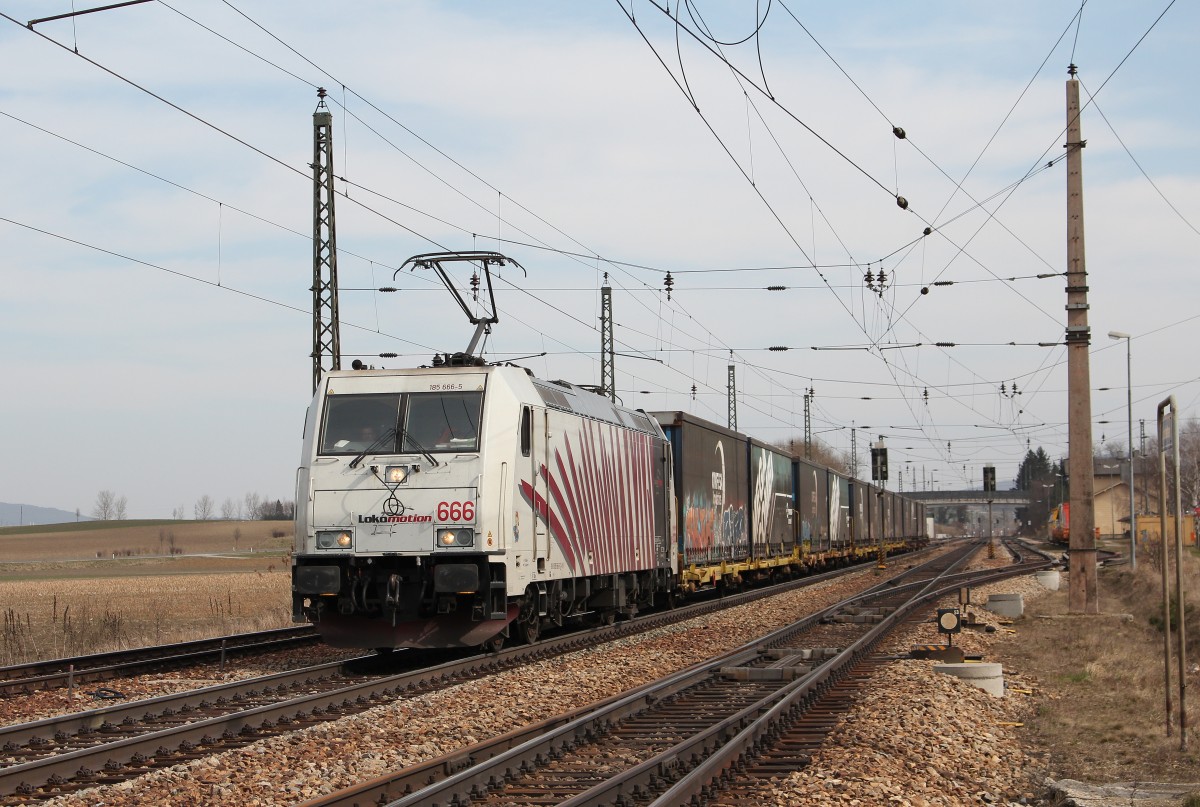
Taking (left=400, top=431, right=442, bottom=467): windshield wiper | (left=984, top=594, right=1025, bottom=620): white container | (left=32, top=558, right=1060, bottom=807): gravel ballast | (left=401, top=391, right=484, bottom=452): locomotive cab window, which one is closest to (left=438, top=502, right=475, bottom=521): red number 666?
(left=400, top=431, right=442, bottom=467): windshield wiper

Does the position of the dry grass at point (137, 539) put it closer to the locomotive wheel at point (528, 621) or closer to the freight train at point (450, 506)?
the freight train at point (450, 506)

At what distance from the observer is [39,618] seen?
28.5 m

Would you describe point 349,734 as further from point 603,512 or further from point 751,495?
point 751,495

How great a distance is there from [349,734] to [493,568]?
4618mm

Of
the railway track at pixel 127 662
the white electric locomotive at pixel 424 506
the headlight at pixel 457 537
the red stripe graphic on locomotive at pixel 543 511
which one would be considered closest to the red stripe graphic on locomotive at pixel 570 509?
the red stripe graphic on locomotive at pixel 543 511

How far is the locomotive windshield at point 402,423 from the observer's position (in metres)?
15.0

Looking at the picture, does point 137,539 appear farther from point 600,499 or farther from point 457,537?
point 457,537

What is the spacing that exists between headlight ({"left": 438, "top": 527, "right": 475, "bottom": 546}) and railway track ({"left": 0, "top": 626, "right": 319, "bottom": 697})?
3.00 metres

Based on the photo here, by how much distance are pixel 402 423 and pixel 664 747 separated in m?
6.63

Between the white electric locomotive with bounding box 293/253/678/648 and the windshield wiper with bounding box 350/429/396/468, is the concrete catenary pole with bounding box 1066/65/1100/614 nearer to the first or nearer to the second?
the white electric locomotive with bounding box 293/253/678/648

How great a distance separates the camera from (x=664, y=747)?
9.84 metres

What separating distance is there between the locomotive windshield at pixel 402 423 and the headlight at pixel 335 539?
1.02 meters

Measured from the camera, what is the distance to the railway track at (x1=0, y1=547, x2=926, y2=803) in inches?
342

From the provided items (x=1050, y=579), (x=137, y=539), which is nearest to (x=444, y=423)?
(x=1050, y=579)
